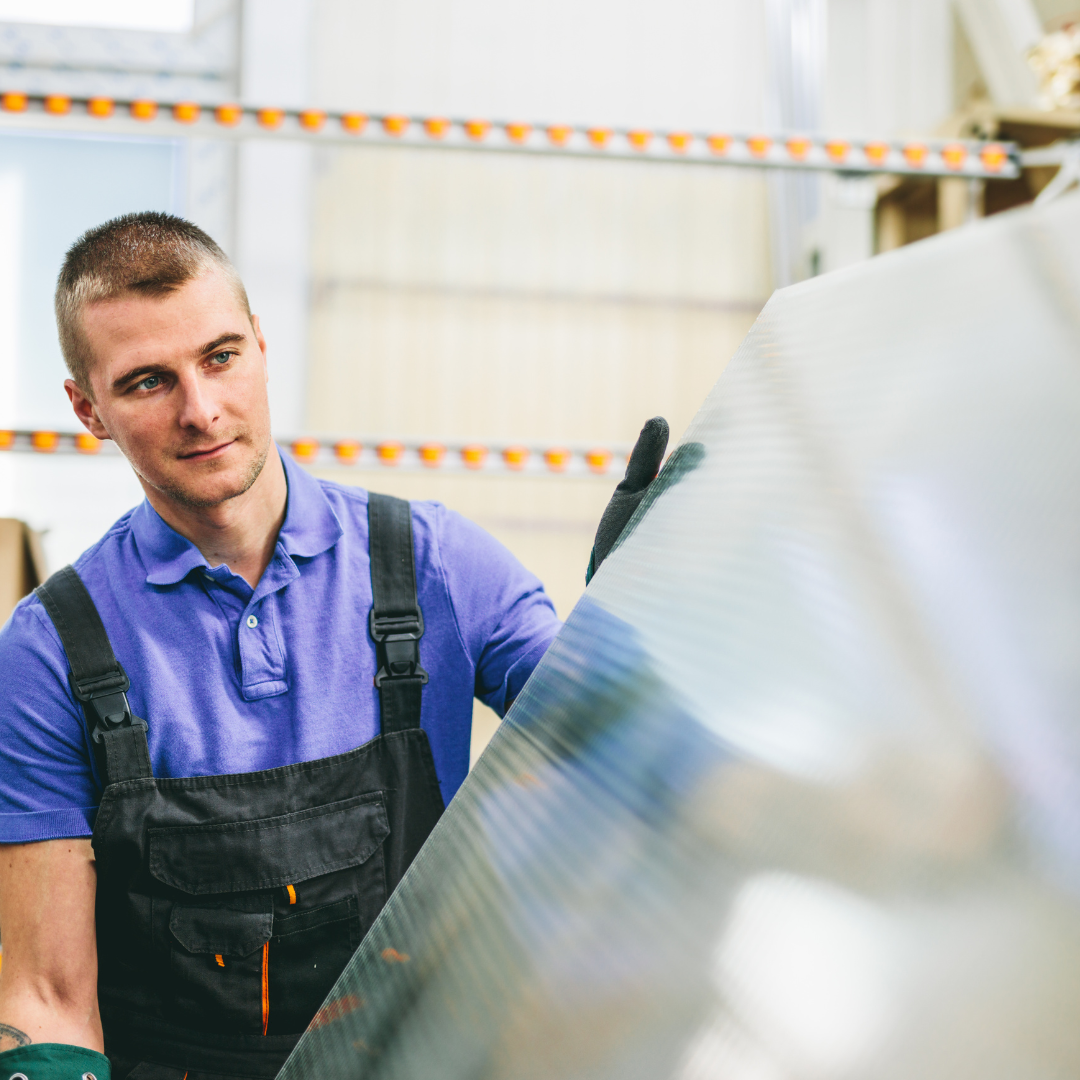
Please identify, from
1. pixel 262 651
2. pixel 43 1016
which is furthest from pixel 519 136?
pixel 43 1016

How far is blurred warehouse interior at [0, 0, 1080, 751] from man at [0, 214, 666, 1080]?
1.76 m

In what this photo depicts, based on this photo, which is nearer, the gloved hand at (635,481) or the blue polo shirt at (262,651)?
the gloved hand at (635,481)

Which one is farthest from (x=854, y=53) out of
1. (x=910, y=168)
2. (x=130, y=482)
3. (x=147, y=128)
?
(x=130, y=482)

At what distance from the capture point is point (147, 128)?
222cm

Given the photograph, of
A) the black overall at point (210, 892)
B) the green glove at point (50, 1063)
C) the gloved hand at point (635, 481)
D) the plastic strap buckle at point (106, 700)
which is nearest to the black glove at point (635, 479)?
the gloved hand at point (635, 481)

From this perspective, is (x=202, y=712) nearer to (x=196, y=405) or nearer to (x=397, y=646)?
(x=397, y=646)

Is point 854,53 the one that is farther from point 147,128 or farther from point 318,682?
point 318,682

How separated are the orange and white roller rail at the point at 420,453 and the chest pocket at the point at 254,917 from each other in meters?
1.34

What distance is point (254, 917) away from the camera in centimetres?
107

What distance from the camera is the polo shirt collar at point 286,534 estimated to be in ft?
3.76

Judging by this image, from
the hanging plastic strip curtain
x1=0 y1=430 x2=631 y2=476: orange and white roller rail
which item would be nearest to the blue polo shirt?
the hanging plastic strip curtain

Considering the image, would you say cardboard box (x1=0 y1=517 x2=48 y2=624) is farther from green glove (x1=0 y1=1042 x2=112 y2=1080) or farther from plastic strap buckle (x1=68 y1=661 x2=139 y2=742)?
green glove (x1=0 y1=1042 x2=112 y2=1080)

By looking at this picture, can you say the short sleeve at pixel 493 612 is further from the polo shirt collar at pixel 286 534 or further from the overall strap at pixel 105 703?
the overall strap at pixel 105 703

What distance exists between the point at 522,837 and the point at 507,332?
112 inches
